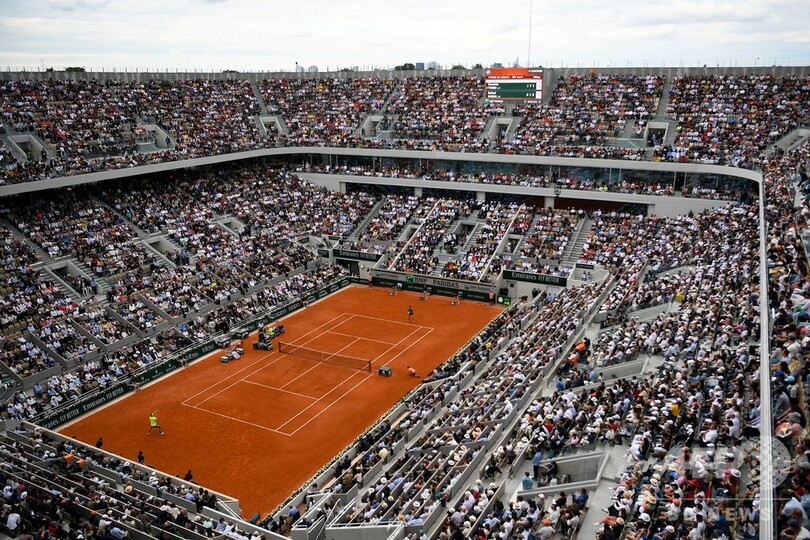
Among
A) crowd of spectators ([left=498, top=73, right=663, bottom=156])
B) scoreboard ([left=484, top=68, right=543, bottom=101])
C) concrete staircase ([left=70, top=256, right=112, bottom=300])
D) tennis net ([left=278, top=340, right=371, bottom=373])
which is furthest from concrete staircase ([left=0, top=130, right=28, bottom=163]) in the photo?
scoreboard ([left=484, top=68, right=543, bottom=101])

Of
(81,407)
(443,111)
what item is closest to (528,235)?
(443,111)

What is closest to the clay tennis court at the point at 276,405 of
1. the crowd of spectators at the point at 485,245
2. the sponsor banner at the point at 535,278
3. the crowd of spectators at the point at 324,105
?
the sponsor banner at the point at 535,278

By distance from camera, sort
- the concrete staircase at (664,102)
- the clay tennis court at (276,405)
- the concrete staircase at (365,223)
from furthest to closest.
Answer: the concrete staircase at (365,223), the concrete staircase at (664,102), the clay tennis court at (276,405)

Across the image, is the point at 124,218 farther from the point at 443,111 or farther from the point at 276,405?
the point at 443,111

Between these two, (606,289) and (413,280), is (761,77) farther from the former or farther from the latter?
(413,280)

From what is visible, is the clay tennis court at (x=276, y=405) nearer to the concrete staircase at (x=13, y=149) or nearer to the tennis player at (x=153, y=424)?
the tennis player at (x=153, y=424)

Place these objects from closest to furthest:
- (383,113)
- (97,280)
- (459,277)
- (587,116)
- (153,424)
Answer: (153,424) < (97,280) < (459,277) < (587,116) < (383,113)

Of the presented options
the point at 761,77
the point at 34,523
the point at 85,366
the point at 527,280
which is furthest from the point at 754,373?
the point at 761,77
